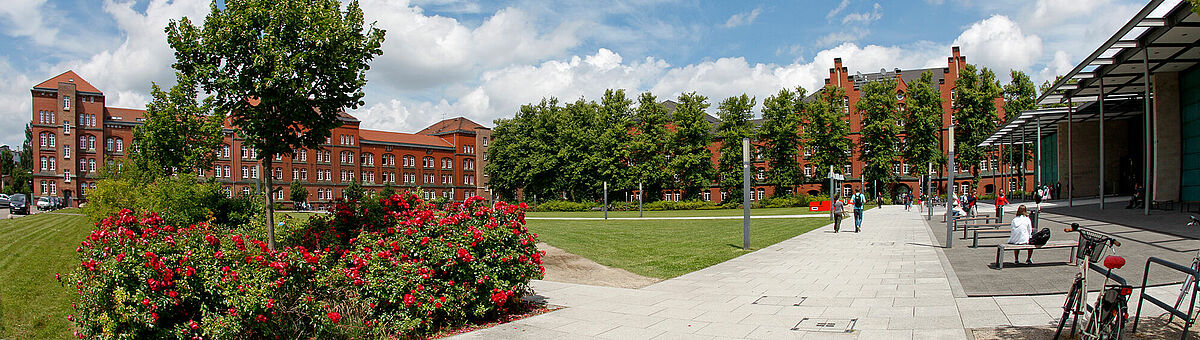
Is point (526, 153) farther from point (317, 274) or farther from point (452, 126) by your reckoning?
point (317, 274)

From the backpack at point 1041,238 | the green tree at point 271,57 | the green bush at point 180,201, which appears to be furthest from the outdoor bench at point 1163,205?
the green bush at point 180,201

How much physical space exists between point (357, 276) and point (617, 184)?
187 feet

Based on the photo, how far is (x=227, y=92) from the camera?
22.2 feet

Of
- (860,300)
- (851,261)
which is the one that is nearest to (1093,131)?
(851,261)

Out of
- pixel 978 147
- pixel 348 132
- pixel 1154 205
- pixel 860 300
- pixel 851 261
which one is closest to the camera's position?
pixel 860 300

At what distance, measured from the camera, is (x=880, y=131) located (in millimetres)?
62094

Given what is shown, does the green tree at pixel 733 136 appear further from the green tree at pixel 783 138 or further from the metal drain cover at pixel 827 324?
the metal drain cover at pixel 827 324

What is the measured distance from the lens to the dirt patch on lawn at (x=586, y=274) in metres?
10.5

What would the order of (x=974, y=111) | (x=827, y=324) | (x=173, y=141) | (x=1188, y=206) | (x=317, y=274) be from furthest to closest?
(x=974, y=111) < (x=1188, y=206) < (x=173, y=141) < (x=827, y=324) < (x=317, y=274)

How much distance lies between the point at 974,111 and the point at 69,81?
101 meters

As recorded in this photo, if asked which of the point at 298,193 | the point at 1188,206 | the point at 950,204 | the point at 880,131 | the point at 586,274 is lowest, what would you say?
the point at 586,274

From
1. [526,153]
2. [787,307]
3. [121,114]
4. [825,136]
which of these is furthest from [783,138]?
[121,114]

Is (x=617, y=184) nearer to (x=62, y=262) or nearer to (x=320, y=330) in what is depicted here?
(x=62, y=262)

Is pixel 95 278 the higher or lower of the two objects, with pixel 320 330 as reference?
higher
